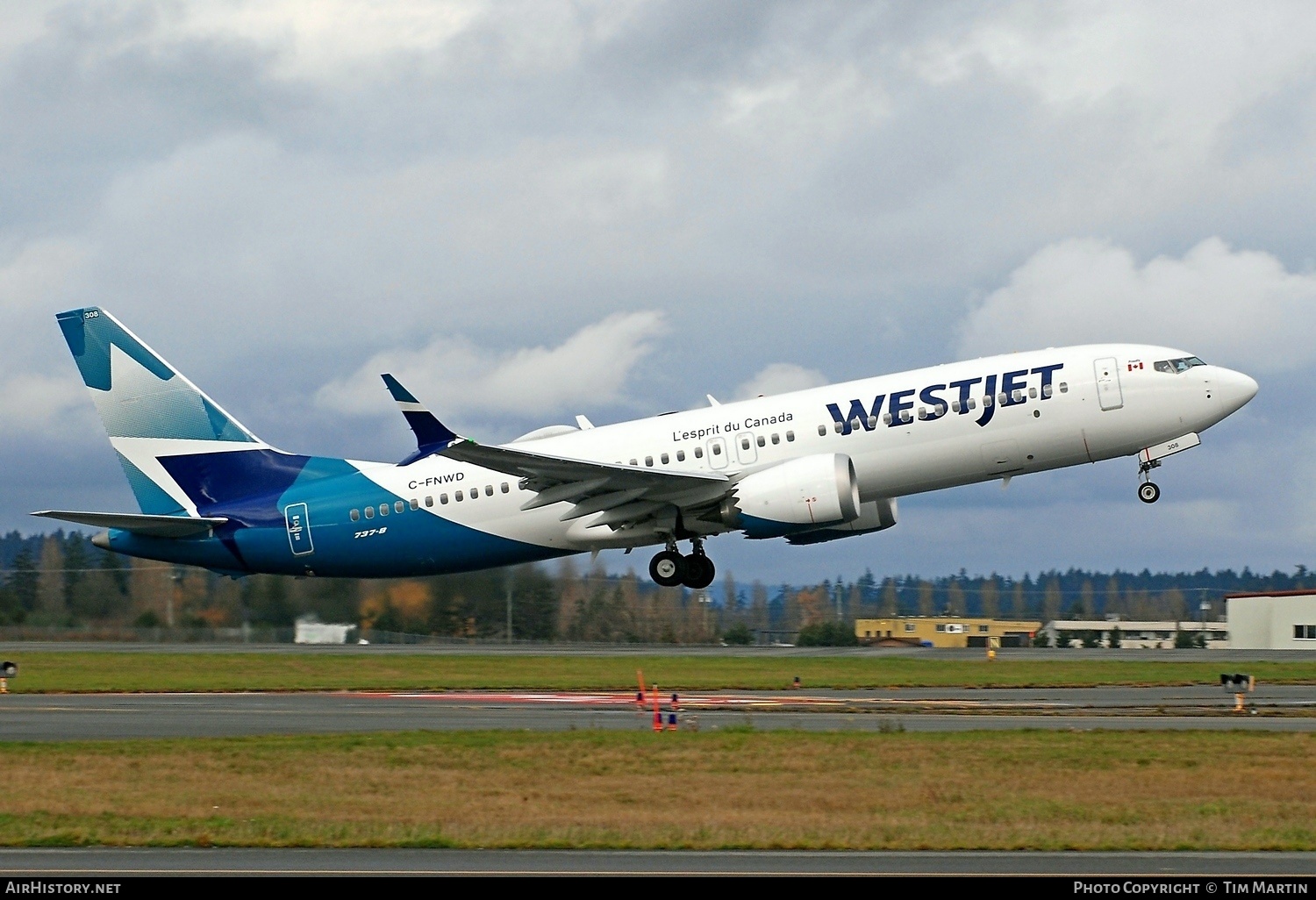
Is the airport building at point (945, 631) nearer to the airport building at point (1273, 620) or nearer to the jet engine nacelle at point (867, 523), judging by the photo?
the airport building at point (1273, 620)

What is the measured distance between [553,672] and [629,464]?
15.5m

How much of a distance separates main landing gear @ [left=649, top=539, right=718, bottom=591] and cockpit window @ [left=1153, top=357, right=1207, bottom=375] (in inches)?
448

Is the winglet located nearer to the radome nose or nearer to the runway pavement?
→ the runway pavement

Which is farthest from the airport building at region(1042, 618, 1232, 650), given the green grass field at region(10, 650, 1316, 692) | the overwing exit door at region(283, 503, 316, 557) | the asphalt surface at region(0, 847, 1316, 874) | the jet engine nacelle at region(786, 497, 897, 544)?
the asphalt surface at region(0, 847, 1316, 874)

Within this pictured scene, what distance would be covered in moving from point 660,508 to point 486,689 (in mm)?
10967

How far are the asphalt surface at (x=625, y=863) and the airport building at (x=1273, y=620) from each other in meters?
78.7

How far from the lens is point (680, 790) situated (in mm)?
23734

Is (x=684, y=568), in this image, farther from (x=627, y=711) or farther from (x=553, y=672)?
(x=553, y=672)

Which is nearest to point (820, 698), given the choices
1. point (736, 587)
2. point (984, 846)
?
point (984, 846)

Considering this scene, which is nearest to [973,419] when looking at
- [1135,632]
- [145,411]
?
[145,411]

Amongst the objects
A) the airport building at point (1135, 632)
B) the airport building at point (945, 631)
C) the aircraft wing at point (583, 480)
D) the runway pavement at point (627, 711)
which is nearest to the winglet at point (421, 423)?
the aircraft wing at point (583, 480)

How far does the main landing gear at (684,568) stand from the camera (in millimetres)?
37906

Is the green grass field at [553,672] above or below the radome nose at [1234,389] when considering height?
below

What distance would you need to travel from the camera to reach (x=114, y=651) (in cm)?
5631
